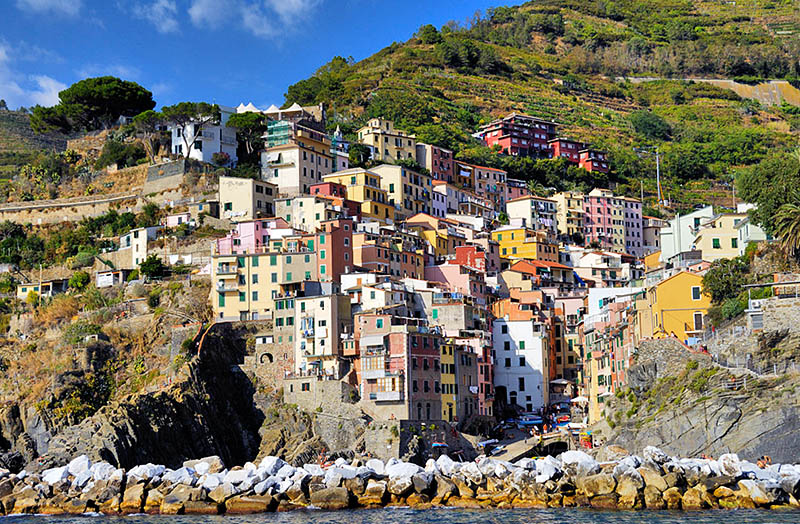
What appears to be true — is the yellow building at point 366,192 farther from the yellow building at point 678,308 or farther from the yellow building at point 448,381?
the yellow building at point 678,308

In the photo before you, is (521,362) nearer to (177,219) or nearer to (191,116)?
(177,219)

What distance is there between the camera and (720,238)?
70.9 meters

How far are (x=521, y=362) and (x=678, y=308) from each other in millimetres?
14460

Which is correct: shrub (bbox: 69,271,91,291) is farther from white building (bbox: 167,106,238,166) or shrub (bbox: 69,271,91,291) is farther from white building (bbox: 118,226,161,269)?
white building (bbox: 167,106,238,166)

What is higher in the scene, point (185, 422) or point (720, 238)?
point (720, 238)

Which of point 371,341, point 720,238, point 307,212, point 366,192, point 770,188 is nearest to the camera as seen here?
point 371,341

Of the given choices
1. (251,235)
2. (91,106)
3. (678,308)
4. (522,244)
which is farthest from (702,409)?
(91,106)

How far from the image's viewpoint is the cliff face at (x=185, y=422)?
57.5m

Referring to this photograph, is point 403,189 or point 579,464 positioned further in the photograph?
point 403,189

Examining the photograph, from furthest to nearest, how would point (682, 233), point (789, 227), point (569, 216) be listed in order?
point (569, 216), point (682, 233), point (789, 227)

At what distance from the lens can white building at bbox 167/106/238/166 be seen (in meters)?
89.9

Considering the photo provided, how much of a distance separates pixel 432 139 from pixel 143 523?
226 feet

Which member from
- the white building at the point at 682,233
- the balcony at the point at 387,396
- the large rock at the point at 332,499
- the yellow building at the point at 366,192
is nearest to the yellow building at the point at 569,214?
the white building at the point at 682,233

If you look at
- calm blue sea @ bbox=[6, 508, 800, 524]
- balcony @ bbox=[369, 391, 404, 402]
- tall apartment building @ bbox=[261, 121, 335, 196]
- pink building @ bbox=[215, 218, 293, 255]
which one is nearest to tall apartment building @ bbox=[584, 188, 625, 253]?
tall apartment building @ bbox=[261, 121, 335, 196]
